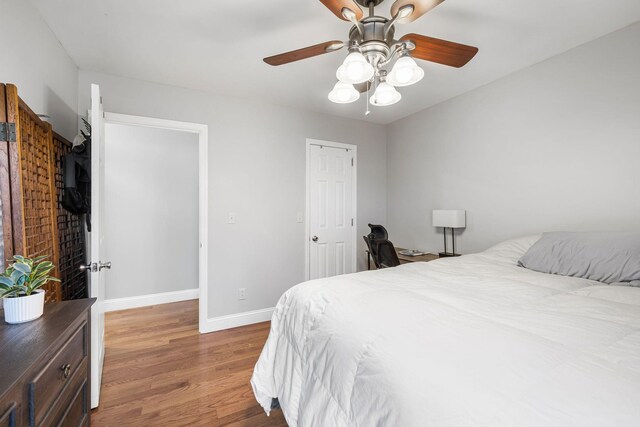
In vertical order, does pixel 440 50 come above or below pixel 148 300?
above

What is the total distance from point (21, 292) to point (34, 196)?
2.18 feet

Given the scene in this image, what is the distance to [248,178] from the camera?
3.07 meters

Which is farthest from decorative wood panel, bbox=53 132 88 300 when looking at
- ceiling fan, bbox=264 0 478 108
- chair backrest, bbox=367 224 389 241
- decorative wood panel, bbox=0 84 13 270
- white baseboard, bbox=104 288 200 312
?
chair backrest, bbox=367 224 389 241

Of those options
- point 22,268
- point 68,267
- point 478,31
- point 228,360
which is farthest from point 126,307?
point 478,31

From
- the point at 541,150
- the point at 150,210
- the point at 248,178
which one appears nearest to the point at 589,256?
the point at 541,150

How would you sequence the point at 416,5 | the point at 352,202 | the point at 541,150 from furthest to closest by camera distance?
the point at 352,202 → the point at 541,150 → the point at 416,5

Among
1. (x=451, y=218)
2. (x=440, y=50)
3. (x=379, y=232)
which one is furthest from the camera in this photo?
(x=379, y=232)

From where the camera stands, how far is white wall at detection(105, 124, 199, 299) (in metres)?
3.37

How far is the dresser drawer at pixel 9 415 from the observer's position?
2.13ft

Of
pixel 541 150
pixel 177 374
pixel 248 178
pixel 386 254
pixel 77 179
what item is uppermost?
pixel 541 150

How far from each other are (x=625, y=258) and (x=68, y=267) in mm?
3586

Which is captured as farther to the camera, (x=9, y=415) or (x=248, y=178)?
(x=248, y=178)

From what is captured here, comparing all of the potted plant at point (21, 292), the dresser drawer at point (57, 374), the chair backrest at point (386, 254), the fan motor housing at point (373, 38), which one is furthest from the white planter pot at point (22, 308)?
the chair backrest at point (386, 254)

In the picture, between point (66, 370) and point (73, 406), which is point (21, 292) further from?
point (73, 406)
